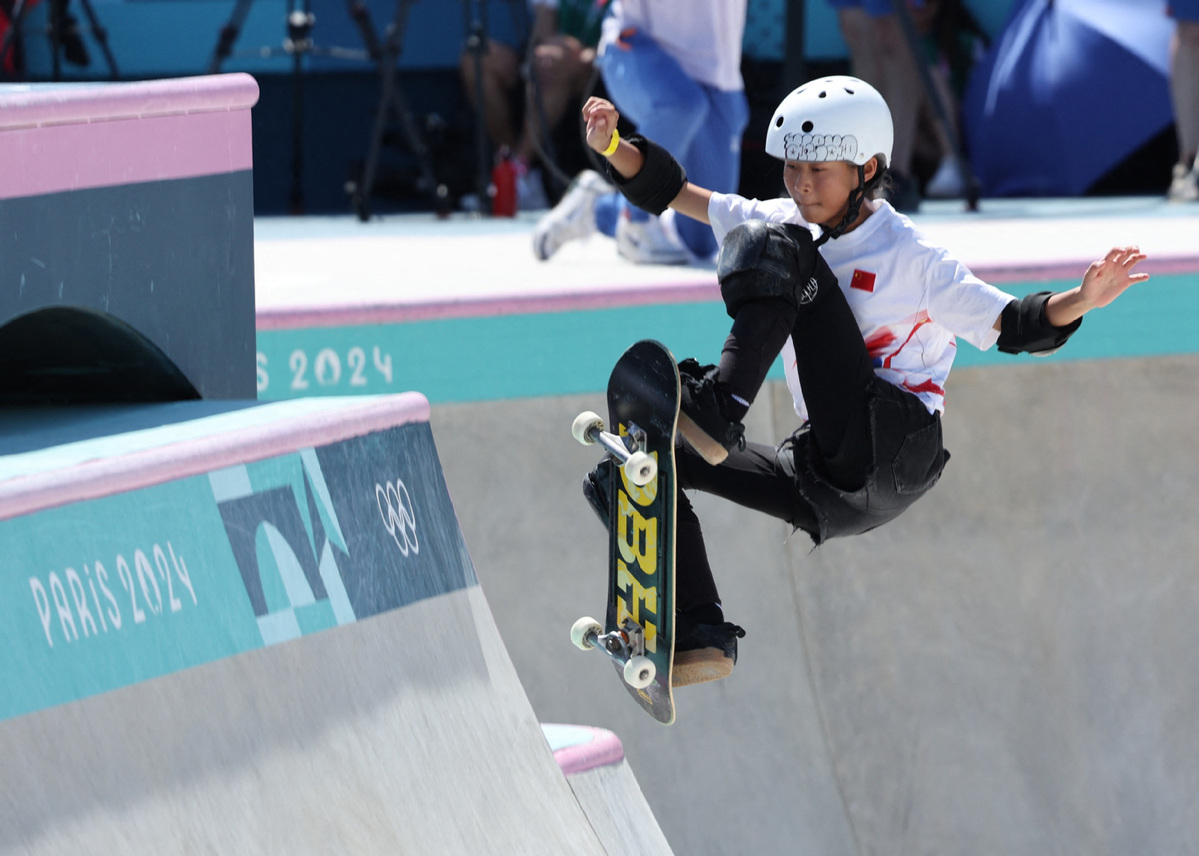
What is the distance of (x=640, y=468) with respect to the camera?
289 cm

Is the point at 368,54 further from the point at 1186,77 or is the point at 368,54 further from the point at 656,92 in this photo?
the point at 1186,77

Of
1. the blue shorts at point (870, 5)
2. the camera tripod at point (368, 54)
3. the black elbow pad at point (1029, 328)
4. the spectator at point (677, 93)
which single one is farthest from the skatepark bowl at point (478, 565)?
the blue shorts at point (870, 5)

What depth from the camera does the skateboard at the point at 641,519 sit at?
9.59ft

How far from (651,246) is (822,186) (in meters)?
3.41

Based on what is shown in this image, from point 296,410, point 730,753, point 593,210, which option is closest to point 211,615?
point 296,410

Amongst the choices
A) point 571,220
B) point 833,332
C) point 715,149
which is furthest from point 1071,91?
point 833,332

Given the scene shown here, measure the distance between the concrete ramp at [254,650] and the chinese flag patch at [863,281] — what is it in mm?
954

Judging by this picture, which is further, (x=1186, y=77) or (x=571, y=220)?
(x=1186, y=77)

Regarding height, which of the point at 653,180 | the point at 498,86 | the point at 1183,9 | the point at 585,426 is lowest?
the point at 498,86

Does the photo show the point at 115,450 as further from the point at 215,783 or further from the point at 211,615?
the point at 215,783

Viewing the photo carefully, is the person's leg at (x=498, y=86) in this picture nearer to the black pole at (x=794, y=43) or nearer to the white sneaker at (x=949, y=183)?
the black pole at (x=794, y=43)

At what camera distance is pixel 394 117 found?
10383 mm

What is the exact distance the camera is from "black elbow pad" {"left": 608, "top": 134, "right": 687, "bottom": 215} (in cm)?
332

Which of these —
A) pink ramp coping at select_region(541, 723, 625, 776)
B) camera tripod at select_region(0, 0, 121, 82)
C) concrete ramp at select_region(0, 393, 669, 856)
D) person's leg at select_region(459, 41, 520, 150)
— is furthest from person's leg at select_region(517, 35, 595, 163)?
concrete ramp at select_region(0, 393, 669, 856)
